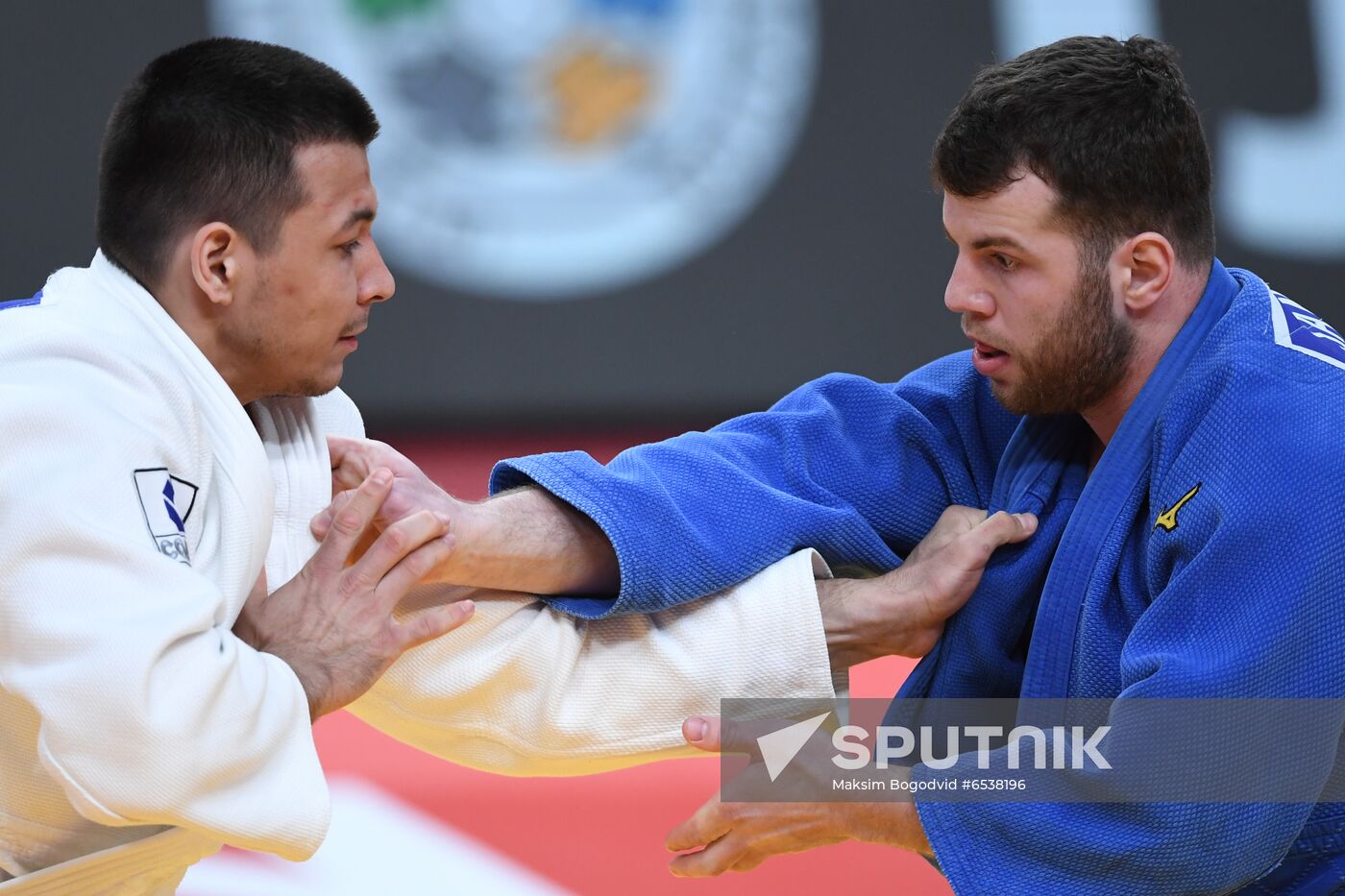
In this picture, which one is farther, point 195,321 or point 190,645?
point 195,321

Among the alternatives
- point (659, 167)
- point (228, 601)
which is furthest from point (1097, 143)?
point (659, 167)

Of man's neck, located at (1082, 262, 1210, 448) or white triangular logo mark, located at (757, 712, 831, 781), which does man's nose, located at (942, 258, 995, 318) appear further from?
white triangular logo mark, located at (757, 712, 831, 781)

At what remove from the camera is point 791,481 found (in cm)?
227

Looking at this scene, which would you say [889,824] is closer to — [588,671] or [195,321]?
[588,671]

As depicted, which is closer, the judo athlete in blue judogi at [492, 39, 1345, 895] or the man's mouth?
the judo athlete in blue judogi at [492, 39, 1345, 895]

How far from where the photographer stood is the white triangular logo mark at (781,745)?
2105mm

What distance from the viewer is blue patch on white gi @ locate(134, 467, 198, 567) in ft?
5.54

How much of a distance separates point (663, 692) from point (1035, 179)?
2.89 feet

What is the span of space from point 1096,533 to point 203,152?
127 cm

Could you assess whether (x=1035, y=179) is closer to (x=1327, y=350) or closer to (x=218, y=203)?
(x=1327, y=350)

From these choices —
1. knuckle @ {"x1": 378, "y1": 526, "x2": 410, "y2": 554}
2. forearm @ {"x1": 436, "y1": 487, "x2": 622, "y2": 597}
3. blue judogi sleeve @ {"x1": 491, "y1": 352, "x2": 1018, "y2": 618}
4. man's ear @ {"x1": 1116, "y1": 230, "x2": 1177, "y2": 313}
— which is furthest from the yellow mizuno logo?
knuckle @ {"x1": 378, "y1": 526, "x2": 410, "y2": 554}

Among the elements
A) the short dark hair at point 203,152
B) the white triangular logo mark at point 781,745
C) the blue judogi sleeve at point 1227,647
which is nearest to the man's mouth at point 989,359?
the blue judogi sleeve at point 1227,647

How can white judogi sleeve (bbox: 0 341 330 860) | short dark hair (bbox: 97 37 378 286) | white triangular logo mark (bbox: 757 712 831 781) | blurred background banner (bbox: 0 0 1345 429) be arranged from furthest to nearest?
1. blurred background banner (bbox: 0 0 1345 429)
2. white triangular logo mark (bbox: 757 712 831 781)
3. short dark hair (bbox: 97 37 378 286)
4. white judogi sleeve (bbox: 0 341 330 860)

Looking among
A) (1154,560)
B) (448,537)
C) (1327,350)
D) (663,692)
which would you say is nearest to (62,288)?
(448,537)
